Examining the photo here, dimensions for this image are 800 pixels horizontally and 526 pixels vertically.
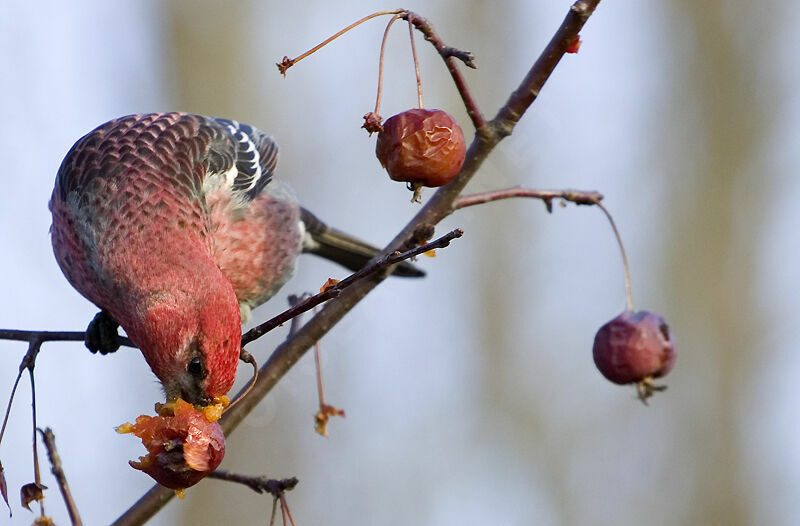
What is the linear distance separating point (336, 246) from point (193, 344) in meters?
2.16

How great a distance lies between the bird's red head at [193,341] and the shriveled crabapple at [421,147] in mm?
682

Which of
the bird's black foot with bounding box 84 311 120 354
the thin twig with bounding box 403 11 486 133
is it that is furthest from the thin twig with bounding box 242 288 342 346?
the bird's black foot with bounding box 84 311 120 354

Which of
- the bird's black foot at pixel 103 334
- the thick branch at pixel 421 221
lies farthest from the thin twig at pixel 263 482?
the bird's black foot at pixel 103 334

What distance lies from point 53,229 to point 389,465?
6189mm

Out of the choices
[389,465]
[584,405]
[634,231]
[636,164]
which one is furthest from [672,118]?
[389,465]

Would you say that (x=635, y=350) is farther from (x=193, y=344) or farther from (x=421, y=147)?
(x=193, y=344)

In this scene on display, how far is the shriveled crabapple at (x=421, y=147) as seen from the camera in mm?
2475

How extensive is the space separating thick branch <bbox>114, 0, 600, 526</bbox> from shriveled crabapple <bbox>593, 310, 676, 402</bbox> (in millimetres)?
623

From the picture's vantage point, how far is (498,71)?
11.0 metres

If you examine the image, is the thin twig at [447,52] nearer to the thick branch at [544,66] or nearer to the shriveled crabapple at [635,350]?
the thick branch at [544,66]

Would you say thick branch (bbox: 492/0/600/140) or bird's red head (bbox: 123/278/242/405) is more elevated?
thick branch (bbox: 492/0/600/140)

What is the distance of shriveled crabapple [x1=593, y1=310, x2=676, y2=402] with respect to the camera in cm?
303

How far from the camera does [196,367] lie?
282cm

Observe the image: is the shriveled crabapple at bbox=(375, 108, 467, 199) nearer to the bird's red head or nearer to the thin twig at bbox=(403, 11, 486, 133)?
the thin twig at bbox=(403, 11, 486, 133)
